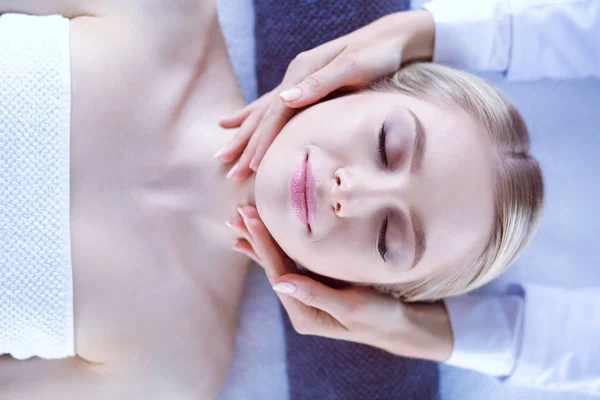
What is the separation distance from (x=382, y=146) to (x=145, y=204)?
49cm

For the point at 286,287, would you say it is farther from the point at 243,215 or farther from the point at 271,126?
the point at 271,126

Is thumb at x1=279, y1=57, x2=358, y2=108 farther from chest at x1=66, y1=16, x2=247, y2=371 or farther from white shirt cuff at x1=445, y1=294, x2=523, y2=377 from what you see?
→ white shirt cuff at x1=445, y1=294, x2=523, y2=377

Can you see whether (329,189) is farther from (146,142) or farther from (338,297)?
(146,142)

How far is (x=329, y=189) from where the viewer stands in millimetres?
832

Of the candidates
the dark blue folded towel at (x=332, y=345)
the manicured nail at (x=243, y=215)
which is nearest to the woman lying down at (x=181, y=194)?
the manicured nail at (x=243, y=215)

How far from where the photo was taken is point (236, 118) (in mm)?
1099

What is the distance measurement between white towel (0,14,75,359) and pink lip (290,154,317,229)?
1.36 feet

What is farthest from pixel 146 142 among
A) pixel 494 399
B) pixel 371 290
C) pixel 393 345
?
pixel 494 399

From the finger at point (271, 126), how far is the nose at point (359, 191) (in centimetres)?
19

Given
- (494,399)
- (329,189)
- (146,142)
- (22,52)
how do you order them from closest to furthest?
(329,189)
(22,52)
(146,142)
(494,399)

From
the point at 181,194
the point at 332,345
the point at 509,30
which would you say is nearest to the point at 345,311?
the point at 332,345

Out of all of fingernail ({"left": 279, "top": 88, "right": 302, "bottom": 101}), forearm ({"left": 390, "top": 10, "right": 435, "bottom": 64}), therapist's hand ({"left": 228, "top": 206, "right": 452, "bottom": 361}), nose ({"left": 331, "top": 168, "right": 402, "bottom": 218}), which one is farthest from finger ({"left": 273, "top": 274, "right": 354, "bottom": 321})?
forearm ({"left": 390, "top": 10, "right": 435, "bottom": 64})

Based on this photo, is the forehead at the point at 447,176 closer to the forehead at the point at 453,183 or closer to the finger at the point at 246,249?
the forehead at the point at 453,183

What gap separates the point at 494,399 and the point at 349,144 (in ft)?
2.74
